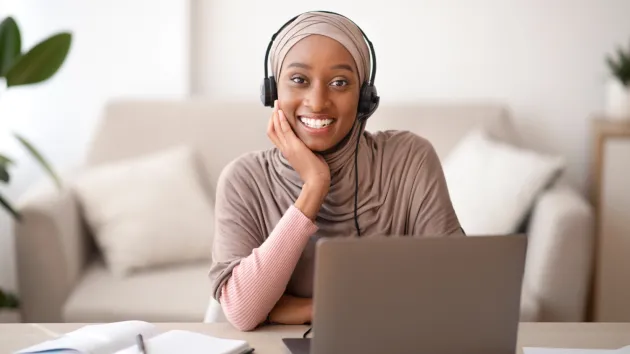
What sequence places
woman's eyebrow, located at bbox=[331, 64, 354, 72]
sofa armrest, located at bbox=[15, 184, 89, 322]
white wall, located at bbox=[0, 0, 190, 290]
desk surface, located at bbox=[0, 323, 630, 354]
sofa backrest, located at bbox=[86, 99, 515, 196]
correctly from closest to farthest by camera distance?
desk surface, located at bbox=[0, 323, 630, 354] < woman's eyebrow, located at bbox=[331, 64, 354, 72] < sofa armrest, located at bbox=[15, 184, 89, 322] < sofa backrest, located at bbox=[86, 99, 515, 196] < white wall, located at bbox=[0, 0, 190, 290]

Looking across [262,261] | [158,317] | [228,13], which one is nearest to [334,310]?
[262,261]

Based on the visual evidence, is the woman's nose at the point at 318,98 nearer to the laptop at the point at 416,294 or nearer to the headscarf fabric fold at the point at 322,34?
the headscarf fabric fold at the point at 322,34

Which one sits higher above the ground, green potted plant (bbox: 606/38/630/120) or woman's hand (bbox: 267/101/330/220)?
green potted plant (bbox: 606/38/630/120)

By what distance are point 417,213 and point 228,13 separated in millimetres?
1941

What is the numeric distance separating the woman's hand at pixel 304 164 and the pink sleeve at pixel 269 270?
1.4 inches

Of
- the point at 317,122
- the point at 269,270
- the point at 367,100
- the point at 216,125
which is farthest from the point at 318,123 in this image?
the point at 216,125

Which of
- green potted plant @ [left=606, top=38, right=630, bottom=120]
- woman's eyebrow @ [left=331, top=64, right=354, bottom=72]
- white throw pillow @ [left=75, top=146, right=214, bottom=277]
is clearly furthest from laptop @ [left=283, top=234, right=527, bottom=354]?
green potted plant @ [left=606, top=38, right=630, bottom=120]

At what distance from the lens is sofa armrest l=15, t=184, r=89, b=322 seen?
265 centimetres

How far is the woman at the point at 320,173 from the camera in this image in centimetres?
162

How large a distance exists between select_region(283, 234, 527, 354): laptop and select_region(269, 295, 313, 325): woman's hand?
36cm

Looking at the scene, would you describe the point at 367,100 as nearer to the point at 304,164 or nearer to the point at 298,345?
the point at 304,164

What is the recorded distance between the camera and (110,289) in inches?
107

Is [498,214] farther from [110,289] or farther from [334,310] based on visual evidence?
[334,310]

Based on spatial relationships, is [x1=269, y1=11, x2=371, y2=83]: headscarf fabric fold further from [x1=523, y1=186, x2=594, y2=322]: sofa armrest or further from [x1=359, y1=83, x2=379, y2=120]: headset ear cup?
[x1=523, y1=186, x2=594, y2=322]: sofa armrest
